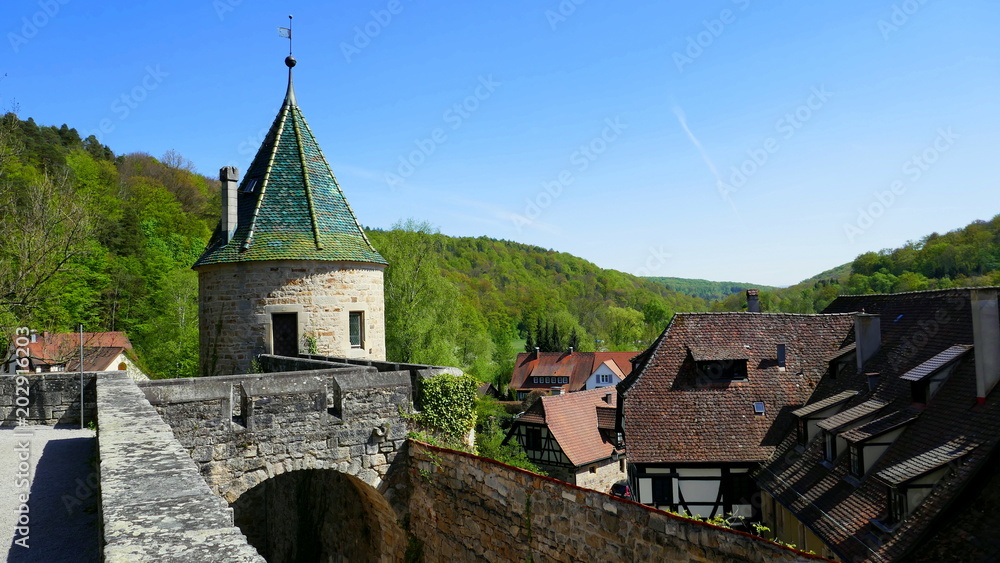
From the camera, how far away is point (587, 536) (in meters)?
6.63

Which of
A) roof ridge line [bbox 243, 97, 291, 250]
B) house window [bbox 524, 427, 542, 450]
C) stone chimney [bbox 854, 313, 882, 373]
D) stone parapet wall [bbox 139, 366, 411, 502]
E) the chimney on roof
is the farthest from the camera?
house window [bbox 524, 427, 542, 450]

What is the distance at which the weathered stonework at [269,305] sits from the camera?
1393 cm

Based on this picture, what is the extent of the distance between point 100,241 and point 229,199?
31304 millimetres

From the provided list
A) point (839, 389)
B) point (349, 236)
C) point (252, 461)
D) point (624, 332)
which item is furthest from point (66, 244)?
point (624, 332)

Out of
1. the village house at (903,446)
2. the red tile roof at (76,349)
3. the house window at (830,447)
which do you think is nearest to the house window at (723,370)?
the village house at (903,446)

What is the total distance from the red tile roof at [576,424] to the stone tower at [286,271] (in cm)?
1781

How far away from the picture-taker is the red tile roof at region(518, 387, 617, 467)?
103 ft

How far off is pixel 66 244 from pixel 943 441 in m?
21.4

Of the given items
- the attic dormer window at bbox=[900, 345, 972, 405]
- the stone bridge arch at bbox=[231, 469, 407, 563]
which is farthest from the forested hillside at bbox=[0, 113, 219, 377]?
the attic dormer window at bbox=[900, 345, 972, 405]

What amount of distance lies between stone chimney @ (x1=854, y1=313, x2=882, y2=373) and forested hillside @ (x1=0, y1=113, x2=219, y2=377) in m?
21.4

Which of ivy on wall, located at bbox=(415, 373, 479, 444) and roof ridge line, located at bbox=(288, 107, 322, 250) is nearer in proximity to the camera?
ivy on wall, located at bbox=(415, 373, 479, 444)

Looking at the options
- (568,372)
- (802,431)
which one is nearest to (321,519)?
(802,431)

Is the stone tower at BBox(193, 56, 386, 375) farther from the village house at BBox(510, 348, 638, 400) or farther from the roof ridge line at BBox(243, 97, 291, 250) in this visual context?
the village house at BBox(510, 348, 638, 400)

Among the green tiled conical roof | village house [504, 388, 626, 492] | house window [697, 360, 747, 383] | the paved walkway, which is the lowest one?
village house [504, 388, 626, 492]
